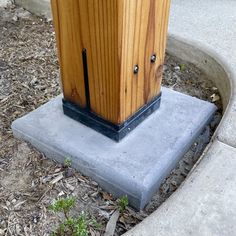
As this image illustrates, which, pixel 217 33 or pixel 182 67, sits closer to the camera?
pixel 182 67

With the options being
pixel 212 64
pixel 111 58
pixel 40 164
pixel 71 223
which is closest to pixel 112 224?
pixel 71 223

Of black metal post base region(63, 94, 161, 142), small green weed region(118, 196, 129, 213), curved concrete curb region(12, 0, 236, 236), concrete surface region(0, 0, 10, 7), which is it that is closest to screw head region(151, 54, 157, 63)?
black metal post base region(63, 94, 161, 142)

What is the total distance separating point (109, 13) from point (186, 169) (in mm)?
904

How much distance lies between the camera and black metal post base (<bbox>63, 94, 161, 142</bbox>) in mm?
1805

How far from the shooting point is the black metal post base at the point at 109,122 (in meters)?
1.80

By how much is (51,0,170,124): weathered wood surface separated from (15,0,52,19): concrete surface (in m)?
1.83

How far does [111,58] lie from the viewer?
1.58 meters

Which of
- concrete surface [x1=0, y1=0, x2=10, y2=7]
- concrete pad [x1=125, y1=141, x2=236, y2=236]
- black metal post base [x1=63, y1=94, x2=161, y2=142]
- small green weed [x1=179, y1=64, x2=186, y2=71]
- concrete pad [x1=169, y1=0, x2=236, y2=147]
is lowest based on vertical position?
concrete surface [x1=0, y1=0, x2=10, y2=7]

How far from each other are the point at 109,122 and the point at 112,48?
410 millimetres

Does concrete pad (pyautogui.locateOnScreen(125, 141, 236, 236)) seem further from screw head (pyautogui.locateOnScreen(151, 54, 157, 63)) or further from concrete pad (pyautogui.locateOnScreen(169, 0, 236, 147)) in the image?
screw head (pyautogui.locateOnScreen(151, 54, 157, 63))

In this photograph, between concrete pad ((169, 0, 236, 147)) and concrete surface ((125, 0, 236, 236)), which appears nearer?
concrete surface ((125, 0, 236, 236))

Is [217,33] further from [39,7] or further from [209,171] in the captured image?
[39,7]

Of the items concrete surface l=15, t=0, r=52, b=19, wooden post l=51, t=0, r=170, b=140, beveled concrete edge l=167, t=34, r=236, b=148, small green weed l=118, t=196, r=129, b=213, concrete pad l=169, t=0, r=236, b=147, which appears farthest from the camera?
concrete surface l=15, t=0, r=52, b=19

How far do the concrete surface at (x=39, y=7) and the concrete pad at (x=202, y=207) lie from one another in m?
2.39
